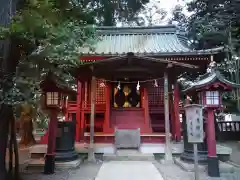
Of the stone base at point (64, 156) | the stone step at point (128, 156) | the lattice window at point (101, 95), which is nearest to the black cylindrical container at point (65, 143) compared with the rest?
the stone base at point (64, 156)

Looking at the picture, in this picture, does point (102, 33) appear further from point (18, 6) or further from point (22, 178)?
point (22, 178)

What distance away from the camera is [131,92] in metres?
12.0

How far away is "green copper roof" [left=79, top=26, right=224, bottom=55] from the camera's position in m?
12.1

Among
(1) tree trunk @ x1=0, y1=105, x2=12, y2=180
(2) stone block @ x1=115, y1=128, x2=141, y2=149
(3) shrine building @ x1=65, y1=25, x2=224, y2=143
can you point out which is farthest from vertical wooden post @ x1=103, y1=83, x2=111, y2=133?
(1) tree trunk @ x1=0, y1=105, x2=12, y2=180

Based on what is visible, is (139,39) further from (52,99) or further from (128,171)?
(128,171)

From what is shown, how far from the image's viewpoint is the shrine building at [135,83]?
30.5 ft

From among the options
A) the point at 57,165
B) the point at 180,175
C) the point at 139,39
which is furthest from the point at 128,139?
the point at 139,39

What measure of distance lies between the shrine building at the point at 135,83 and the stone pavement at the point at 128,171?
1.82 m

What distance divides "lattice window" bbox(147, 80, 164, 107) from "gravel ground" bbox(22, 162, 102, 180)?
209 inches

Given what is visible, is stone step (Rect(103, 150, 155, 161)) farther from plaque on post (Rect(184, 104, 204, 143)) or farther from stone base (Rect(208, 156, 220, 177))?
plaque on post (Rect(184, 104, 204, 143))

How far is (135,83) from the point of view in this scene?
38.8 feet

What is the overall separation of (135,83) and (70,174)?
6.31 meters

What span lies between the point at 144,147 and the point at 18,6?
21.7ft

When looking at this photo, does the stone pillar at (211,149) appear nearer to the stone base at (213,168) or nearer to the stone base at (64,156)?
the stone base at (213,168)
